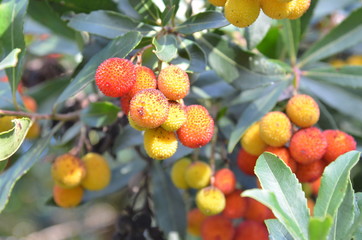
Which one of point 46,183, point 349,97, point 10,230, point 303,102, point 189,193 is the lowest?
point 10,230

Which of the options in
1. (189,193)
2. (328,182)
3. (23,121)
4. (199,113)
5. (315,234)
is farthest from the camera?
(189,193)

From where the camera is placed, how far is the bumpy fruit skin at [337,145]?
1.21 meters

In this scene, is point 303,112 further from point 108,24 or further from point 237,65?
point 108,24

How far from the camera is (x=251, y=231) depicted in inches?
55.1

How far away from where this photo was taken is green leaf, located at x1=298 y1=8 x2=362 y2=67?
1517mm

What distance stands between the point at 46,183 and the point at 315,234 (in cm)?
215

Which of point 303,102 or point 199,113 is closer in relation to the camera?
point 199,113

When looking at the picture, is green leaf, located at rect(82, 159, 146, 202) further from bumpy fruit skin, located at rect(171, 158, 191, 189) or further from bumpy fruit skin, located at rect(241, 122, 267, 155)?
bumpy fruit skin, located at rect(241, 122, 267, 155)

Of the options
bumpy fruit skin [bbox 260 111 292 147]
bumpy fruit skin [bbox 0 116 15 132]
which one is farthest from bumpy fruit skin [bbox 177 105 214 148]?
bumpy fruit skin [bbox 0 116 15 132]

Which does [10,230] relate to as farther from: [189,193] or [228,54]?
[228,54]

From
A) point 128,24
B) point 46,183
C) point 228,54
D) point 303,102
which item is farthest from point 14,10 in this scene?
point 46,183

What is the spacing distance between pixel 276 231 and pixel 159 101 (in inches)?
13.6

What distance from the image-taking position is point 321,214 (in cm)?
88

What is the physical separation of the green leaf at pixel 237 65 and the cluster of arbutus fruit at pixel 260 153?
0.11 m
